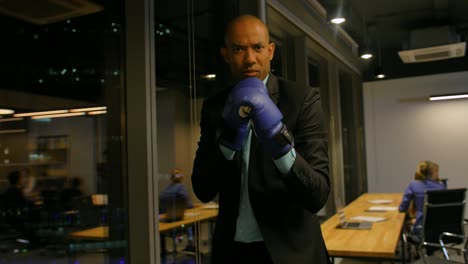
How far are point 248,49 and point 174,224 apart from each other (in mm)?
1720

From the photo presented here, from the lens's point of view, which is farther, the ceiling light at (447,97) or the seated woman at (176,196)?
the ceiling light at (447,97)

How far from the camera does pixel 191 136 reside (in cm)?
276

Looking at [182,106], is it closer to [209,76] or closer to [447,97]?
[209,76]

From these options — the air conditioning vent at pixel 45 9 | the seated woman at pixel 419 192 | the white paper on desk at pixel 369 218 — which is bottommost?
the white paper on desk at pixel 369 218

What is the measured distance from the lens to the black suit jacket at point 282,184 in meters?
1.12

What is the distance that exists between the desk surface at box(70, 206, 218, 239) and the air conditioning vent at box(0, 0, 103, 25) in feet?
3.30

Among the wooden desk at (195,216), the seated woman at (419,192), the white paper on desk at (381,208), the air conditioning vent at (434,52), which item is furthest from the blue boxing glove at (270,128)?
the air conditioning vent at (434,52)

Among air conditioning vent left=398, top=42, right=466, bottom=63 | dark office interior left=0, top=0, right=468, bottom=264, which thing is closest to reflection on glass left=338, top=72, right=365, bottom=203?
air conditioning vent left=398, top=42, right=466, bottom=63

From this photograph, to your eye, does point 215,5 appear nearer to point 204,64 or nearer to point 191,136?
point 204,64

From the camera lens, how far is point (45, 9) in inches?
79.7

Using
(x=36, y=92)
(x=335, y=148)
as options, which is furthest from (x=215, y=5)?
(x=335, y=148)

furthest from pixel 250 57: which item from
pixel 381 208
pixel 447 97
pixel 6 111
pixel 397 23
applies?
pixel 447 97

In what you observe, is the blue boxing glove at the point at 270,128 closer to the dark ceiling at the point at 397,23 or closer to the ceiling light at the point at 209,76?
the ceiling light at the point at 209,76

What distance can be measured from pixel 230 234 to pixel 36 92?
1.19 m
